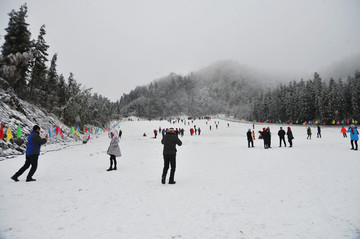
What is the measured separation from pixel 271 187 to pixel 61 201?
6.24 m

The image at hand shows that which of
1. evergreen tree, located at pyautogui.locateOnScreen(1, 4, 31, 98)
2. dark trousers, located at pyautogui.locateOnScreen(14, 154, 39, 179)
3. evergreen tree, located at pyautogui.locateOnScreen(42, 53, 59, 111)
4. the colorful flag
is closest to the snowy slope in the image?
the colorful flag

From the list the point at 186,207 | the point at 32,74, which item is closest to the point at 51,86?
the point at 32,74

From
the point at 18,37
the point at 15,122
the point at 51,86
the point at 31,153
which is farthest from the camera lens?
the point at 51,86

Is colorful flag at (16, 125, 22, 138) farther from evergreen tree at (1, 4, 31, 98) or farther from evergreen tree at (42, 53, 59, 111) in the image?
evergreen tree at (42, 53, 59, 111)

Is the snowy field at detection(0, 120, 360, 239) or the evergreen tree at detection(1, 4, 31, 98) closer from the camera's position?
the snowy field at detection(0, 120, 360, 239)

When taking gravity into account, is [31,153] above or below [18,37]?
below

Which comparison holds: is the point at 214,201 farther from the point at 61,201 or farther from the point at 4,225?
the point at 4,225

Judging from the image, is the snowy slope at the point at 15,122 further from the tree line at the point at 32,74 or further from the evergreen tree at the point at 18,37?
the evergreen tree at the point at 18,37

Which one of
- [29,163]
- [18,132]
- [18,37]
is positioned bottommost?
[29,163]

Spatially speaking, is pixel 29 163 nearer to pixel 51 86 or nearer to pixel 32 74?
pixel 32 74

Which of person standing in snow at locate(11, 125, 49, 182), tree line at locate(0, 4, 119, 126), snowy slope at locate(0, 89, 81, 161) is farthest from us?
tree line at locate(0, 4, 119, 126)

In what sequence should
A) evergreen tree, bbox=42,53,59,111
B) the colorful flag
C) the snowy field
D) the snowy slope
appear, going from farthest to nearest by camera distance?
evergreen tree, bbox=42,53,59,111 < the colorful flag < the snowy slope < the snowy field

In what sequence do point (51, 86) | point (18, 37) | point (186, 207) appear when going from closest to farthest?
point (186, 207) < point (18, 37) < point (51, 86)

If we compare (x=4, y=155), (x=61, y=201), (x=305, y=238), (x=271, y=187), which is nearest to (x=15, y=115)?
(x=4, y=155)
